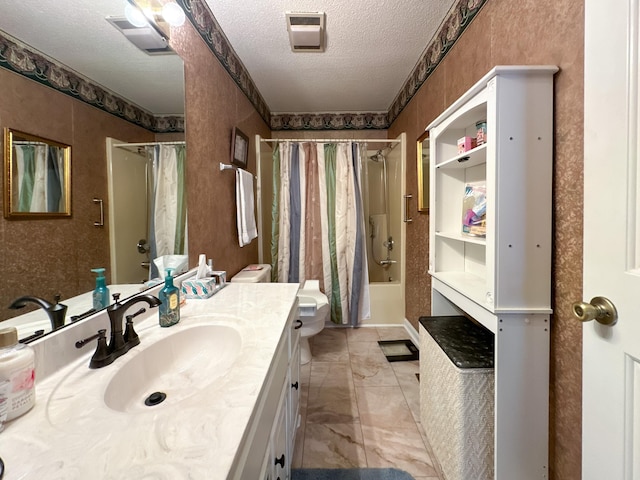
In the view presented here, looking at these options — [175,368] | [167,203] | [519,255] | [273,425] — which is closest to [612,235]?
[519,255]

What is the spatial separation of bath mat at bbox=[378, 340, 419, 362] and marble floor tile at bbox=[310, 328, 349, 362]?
0.34 meters

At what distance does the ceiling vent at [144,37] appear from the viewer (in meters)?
0.91

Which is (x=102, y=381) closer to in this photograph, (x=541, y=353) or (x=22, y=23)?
(x=22, y=23)

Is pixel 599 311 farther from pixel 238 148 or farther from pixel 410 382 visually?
pixel 238 148

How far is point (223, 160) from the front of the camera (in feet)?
5.74

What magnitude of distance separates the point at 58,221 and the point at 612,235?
1.34 m

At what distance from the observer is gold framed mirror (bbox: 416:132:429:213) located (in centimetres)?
206

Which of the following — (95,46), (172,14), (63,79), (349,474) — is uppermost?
(172,14)

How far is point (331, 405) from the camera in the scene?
1.62 meters

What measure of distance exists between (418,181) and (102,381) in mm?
2168

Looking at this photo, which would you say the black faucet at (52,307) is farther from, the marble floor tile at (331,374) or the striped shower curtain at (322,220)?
the striped shower curtain at (322,220)

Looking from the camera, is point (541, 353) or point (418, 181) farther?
point (418, 181)

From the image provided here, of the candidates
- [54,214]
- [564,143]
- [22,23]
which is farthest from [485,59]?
[54,214]

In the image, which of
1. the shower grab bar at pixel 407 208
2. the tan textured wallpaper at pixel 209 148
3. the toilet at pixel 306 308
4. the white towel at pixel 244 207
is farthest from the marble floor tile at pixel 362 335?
the white towel at pixel 244 207
